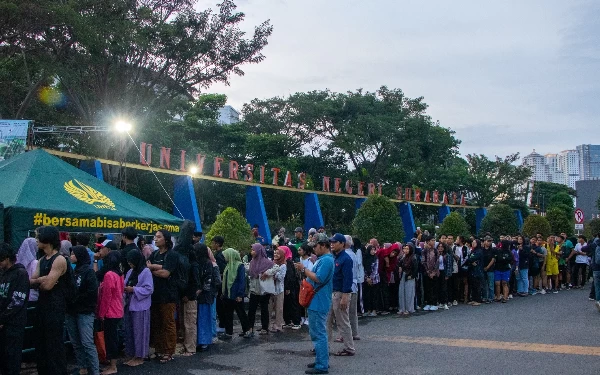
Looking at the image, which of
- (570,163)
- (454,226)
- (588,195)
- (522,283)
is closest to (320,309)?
(522,283)

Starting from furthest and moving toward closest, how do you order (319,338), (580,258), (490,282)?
(580,258)
(490,282)
(319,338)

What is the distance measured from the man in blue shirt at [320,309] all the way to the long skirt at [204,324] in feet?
6.69

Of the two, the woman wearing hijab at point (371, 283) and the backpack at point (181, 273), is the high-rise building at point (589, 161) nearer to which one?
the woman wearing hijab at point (371, 283)

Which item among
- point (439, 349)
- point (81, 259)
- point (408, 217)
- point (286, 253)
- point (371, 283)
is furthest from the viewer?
point (408, 217)

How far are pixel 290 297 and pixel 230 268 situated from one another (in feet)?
6.17

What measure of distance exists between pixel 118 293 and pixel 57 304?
1.29 m

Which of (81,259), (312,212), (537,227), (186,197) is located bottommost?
(81,259)

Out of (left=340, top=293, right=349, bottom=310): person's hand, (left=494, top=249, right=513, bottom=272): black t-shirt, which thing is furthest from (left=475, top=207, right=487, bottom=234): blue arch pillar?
(left=340, top=293, right=349, bottom=310): person's hand

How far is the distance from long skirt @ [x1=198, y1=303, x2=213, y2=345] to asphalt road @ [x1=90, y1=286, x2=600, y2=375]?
20 centimetres

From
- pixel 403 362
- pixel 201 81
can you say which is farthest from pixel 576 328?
pixel 201 81

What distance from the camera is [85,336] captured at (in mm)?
6688

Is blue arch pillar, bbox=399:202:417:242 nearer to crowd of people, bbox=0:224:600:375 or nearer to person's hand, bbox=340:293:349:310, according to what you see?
crowd of people, bbox=0:224:600:375

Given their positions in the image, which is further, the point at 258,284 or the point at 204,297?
the point at 258,284

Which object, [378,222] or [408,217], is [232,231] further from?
[408,217]
